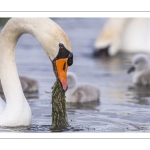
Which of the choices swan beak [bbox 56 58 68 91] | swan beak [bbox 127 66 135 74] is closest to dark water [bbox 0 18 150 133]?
swan beak [bbox 127 66 135 74]

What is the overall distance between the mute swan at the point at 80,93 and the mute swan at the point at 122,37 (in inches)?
114

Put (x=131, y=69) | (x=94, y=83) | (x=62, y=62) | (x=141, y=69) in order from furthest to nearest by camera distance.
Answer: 1. (x=131, y=69)
2. (x=141, y=69)
3. (x=94, y=83)
4. (x=62, y=62)

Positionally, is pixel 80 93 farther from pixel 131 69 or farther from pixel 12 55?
pixel 12 55

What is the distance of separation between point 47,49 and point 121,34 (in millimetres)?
6145

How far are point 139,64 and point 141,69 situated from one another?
94mm

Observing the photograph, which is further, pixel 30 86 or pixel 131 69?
pixel 131 69

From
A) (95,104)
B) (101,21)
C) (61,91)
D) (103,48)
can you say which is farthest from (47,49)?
(101,21)

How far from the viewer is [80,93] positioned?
40.3ft

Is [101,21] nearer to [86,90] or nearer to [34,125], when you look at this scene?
[86,90]

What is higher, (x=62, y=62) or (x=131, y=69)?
(x=131, y=69)

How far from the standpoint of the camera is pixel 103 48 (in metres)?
15.6

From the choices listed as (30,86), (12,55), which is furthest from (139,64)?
(12,55)

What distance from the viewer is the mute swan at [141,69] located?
43.7 feet

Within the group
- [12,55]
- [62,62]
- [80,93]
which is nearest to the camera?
[62,62]
